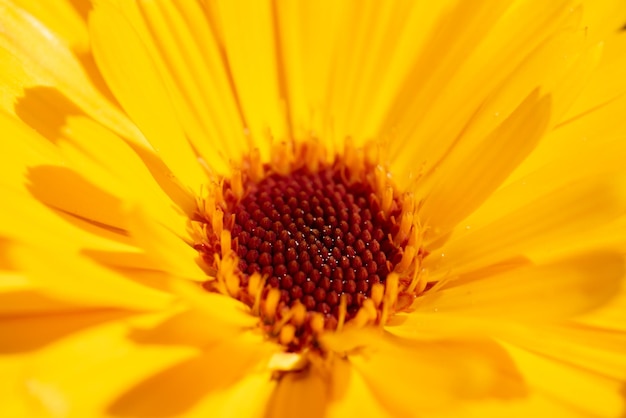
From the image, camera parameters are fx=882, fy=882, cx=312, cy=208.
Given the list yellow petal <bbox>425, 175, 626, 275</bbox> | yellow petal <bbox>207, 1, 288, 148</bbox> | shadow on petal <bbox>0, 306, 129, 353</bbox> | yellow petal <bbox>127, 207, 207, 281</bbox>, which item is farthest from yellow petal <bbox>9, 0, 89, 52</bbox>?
yellow petal <bbox>425, 175, 626, 275</bbox>

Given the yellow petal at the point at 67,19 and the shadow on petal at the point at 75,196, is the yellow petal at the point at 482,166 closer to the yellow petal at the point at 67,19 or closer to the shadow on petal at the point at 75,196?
the shadow on petal at the point at 75,196

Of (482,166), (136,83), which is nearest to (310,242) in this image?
(482,166)

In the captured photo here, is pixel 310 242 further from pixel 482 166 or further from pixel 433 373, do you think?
pixel 433 373

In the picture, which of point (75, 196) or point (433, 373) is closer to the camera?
point (433, 373)

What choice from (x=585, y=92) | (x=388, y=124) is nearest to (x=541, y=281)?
(x=585, y=92)

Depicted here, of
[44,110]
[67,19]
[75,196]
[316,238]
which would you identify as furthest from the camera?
[316,238]

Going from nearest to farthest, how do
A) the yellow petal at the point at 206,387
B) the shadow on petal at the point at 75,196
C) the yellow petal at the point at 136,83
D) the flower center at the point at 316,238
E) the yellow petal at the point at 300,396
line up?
1. the yellow petal at the point at 206,387
2. the yellow petal at the point at 300,396
3. the shadow on petal at the point at 75,196
4. the yellow petal at the point at 136,83
5. the flower center at the point at 316,238

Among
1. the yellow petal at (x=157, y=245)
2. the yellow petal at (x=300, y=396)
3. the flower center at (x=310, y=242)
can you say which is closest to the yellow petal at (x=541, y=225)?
the flower center at (x=310, y=242)

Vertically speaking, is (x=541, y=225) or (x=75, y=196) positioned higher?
(x=75, y=196)

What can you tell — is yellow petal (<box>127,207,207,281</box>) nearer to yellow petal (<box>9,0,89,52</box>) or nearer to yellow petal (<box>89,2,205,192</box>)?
yellow petal (<box>89,2,205,192</box>)
